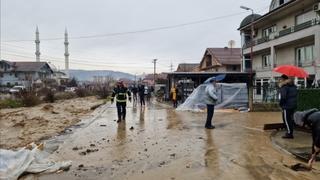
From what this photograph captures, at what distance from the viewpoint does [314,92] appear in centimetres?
1438

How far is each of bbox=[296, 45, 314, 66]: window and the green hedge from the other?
21289 millimetres

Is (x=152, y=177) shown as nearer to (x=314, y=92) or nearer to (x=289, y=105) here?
(x=289, y=105)

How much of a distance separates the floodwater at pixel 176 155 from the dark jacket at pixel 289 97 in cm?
110

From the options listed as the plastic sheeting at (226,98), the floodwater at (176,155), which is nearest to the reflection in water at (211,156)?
the floodwater at (176,155)

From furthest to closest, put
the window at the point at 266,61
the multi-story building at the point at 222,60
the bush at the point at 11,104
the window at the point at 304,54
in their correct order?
the multi-story building at the point at 222,60
the window at the point at 266,61
the bush at the point at 11,104
the window at the point at 304,54

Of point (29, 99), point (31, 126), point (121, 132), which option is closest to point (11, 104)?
point (29, 99)

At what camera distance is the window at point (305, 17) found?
34.8 metres

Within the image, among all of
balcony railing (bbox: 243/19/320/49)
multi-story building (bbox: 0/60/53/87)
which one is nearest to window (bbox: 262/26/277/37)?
balcony railing (bbox: 243/19/320/49)

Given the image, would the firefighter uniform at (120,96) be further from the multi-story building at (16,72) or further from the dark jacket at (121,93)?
the multi-story building at (16,72)

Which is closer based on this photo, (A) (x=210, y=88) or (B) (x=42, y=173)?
(B) (x=42, y=173)

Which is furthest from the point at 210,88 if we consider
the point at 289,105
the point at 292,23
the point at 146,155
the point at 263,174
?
the point at 292,23

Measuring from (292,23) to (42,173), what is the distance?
111 ft

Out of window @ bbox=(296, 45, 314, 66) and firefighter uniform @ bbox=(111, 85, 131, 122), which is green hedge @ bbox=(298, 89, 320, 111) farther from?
window @ bbox=(296, 45, 314, 66)

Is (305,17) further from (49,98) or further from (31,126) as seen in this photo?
(49,98)
